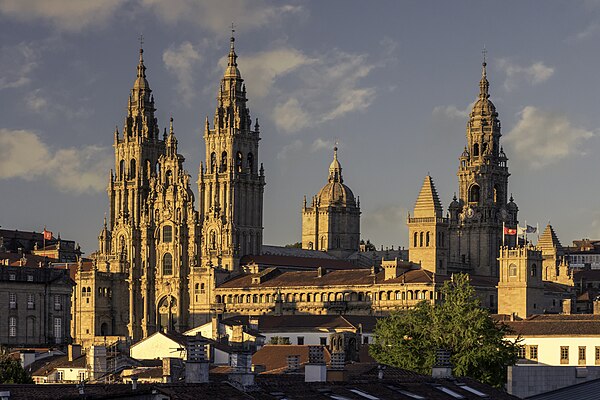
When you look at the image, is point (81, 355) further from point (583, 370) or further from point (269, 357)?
point (583, 370)

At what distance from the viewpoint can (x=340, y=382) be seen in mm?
61000

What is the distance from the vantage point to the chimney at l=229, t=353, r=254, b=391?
5558 centimetres

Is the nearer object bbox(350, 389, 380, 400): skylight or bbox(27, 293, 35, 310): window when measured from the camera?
bbox(350, 389, 380, 400): skylight

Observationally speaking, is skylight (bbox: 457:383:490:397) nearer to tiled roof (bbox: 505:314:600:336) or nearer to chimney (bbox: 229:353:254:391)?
chimney (bbox: 229:353:254:391)

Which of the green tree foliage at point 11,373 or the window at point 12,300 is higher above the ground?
the window at point 12,300

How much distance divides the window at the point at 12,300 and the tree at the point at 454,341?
240ft

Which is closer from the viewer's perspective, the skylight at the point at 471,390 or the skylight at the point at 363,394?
the skylight at the point at 363,394

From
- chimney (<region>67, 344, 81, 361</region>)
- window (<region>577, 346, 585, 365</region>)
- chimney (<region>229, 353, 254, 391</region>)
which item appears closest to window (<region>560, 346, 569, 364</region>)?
window (<region>577, 346, 585, 365</region>)

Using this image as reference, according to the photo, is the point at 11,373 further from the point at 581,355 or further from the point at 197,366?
the point at 581,355

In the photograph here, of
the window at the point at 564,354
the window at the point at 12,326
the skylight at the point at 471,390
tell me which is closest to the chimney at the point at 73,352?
the window at the point at 564,354

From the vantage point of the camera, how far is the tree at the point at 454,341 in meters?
92.2

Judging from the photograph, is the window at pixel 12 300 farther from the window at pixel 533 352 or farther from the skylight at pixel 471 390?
the skylight at pixel 471 390

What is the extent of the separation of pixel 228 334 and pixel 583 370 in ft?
276

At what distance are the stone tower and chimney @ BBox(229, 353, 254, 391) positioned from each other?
131 metres
